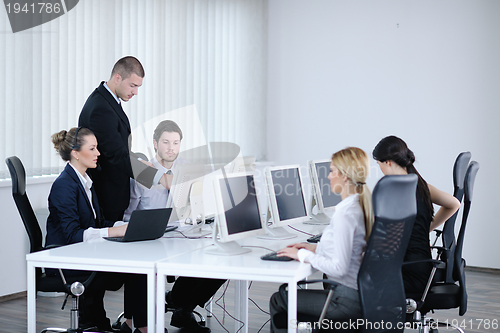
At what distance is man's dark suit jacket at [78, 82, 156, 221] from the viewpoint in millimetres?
3727

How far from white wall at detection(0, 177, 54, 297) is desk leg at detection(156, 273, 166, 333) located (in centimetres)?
235

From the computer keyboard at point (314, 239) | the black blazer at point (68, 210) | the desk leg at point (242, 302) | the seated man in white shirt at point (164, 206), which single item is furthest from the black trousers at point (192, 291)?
the black blazer at point (68, 210)

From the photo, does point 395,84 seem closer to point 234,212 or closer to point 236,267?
point 234,212

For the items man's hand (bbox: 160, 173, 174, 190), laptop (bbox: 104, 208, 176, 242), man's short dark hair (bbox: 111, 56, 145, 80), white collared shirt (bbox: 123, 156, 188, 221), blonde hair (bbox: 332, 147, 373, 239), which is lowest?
laptop (bbox: 104, 208, 176, 242)

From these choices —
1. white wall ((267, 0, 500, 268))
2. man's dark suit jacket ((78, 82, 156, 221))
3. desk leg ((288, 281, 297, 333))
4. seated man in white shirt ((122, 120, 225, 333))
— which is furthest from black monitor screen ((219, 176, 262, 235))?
white wall ((267, 0, 500, 268))

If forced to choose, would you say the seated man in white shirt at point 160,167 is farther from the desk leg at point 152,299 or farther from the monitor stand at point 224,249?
the desk leg at point 152,299

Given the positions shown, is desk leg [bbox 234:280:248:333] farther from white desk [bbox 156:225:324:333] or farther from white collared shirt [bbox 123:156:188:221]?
white desk [bbox 156:225:324:333]

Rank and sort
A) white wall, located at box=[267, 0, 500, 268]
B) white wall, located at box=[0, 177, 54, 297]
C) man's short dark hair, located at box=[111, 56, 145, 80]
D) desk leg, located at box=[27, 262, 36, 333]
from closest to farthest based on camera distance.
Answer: desk leg, located at box=[27, 262, 36, 333], man's short dark hair, located at box=[111, 56, 145, 80], white wall, located at box=[0, 177, 54, 297], white wall, located at box=[267, 0, 500, 268]

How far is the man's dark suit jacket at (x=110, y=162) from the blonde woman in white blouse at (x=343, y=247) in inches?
59.7

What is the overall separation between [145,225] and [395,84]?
395 centimetres

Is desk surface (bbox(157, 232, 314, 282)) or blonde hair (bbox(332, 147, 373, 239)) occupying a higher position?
blonde hair (bbox(332, 147, 373, 239))

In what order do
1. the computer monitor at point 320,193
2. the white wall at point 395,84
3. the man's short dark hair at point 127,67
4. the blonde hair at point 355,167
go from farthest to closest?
1. the white wall at point 395,84
2. the computer monitor at point 320,193
3. the man's short dark hair at point 127,67
4. the blonde hair at point 355,167

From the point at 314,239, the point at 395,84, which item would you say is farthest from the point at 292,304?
the point at 395,84

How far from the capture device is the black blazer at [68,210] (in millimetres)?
3150
